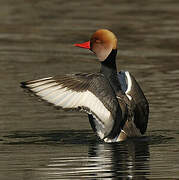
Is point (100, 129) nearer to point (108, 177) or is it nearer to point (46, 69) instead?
point (108, 177)

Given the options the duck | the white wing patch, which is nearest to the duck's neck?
the duck

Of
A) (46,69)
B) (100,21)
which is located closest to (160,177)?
(46,69)

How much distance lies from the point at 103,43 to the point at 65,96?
1248 mm

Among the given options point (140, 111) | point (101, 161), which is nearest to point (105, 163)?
point (101, 161)

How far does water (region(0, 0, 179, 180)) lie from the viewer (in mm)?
9992

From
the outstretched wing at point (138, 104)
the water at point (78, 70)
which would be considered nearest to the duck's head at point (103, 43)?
the outstretched wing at point (138, 104)

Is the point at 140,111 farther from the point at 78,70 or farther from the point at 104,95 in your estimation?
the point at 78,70

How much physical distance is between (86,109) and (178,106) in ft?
9.09

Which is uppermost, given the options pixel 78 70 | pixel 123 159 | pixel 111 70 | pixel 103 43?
pixel 103 43

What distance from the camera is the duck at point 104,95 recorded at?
10.6 metres

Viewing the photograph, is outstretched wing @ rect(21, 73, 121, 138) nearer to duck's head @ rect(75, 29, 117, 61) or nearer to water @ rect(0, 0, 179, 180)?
water @ rect(0, 0, 179, 180)

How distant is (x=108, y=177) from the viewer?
30.6 ft

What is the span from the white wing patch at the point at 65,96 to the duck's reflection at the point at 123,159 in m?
0.45

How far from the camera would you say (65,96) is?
10.6m
